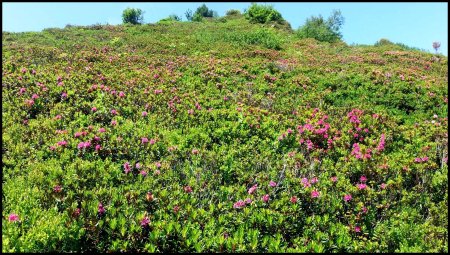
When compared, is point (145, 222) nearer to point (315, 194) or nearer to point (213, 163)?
point (213, 163)

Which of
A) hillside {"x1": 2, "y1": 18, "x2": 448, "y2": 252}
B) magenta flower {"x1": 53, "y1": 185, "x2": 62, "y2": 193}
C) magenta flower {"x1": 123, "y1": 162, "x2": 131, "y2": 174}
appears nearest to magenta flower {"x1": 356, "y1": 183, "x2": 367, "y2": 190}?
hillside {"x1": 2, "y1": 18, "x2": 448, "y2": 252}

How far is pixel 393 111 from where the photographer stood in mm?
12891

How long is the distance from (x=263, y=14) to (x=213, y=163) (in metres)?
40.9

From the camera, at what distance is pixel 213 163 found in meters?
8.35

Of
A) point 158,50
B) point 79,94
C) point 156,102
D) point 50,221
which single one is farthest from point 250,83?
point 50,221

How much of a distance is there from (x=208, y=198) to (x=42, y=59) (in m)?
11.9

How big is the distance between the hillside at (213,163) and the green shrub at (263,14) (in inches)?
1269

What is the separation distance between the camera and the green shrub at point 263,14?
45344 mm

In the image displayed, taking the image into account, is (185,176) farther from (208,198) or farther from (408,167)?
(408,167)

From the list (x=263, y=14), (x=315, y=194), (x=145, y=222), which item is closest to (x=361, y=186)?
(x=315, y=194)

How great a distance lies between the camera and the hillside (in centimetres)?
588

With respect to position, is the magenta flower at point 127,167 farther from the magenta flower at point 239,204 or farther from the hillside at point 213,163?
the magenta flower at point 239,204

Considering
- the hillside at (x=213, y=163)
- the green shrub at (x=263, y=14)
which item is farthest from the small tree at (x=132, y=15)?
the hillside at (x=213, y=163)

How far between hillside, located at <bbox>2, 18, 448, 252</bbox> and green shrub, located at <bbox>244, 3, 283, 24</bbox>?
106 feet
